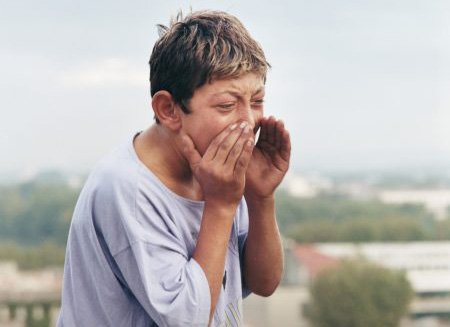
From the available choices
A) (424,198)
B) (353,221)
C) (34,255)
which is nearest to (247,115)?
(34,255)

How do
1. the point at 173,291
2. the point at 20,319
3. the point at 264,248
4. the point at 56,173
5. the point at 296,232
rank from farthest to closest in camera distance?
1. the point at 56,173
2. the point at 296,232
3. the point at 20,319
4. the point at 264,248
5. the point at 173,291

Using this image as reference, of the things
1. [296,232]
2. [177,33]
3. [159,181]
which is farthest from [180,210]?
[296,232]

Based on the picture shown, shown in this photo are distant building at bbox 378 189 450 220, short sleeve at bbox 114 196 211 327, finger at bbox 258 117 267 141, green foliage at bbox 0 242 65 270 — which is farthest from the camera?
distant building at bbox 378 189 450 220

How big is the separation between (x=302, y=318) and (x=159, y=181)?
1924 centimetres

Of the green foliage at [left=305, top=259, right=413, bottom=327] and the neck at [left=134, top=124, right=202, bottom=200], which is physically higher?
the neck at [left=134, top=124, right=202, bottom=200]

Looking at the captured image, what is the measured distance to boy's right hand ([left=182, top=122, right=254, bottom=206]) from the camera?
623mm

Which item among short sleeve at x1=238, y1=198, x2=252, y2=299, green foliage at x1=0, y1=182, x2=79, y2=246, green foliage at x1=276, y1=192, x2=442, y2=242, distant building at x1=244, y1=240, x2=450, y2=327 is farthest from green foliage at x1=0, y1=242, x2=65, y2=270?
short sleeve at x1=238, y1=198, x2=252, y2=299

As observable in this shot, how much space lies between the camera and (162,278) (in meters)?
0.61

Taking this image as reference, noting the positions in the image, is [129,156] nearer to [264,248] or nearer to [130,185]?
[130,185]

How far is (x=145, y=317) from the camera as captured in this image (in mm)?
633

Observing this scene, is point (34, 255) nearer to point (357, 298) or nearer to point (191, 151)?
point (357, 298)

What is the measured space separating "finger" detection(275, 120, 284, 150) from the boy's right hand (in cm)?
8

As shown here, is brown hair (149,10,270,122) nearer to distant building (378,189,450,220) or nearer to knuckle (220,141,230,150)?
knuckle (220,141,230,150)

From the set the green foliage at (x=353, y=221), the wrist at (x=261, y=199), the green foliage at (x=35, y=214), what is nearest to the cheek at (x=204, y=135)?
the wrist at (x=261, y=199)
